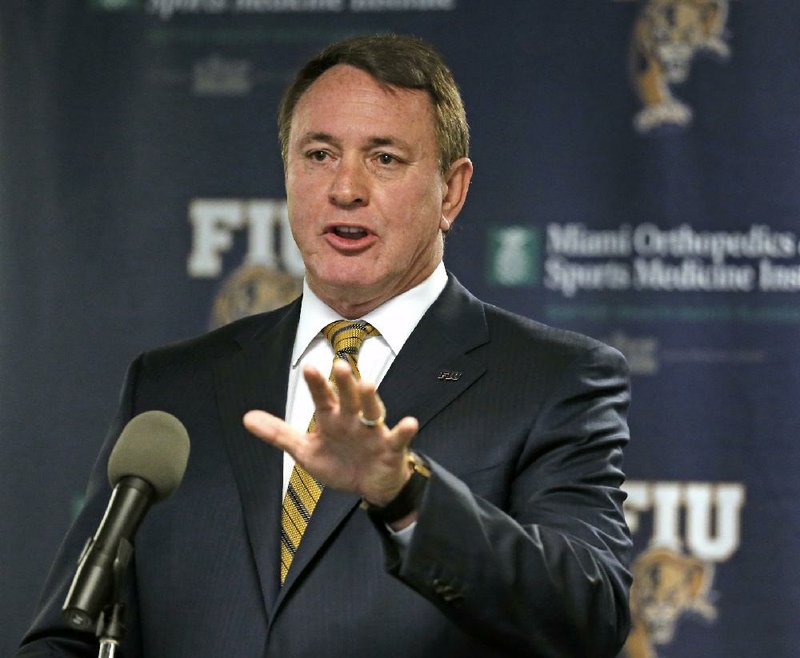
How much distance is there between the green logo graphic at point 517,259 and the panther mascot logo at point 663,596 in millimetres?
840

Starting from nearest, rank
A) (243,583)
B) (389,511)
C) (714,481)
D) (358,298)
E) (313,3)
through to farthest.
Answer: (389,511) < (243,583) < (358,298) < (714,481) < (313,3)

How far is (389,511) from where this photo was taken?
5.97 ft

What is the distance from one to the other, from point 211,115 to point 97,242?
51cm

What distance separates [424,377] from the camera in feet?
7.66

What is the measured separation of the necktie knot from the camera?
7.98 feet

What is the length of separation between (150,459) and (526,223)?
2.55m

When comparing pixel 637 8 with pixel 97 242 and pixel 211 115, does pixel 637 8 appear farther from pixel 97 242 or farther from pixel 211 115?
pixel 97 242

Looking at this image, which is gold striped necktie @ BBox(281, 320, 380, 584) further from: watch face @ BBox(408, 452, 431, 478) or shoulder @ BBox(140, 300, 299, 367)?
watch face @ BBox(408, 452, 431, 478)

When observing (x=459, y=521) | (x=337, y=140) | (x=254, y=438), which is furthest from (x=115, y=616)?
(x=337, y=140)

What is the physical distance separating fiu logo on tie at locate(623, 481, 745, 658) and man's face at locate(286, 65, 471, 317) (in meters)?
1.70

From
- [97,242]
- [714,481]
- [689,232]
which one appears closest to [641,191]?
[689,232]

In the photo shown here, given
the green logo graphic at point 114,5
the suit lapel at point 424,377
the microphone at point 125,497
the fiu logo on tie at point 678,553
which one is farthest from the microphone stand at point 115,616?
the green logo graphic at point 114,5

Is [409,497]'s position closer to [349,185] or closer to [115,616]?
[115,616]

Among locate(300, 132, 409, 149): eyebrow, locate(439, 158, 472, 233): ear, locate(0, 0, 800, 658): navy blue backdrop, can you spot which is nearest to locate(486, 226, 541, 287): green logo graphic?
locate(0, 0, 800, 658): navy blue backdrop
